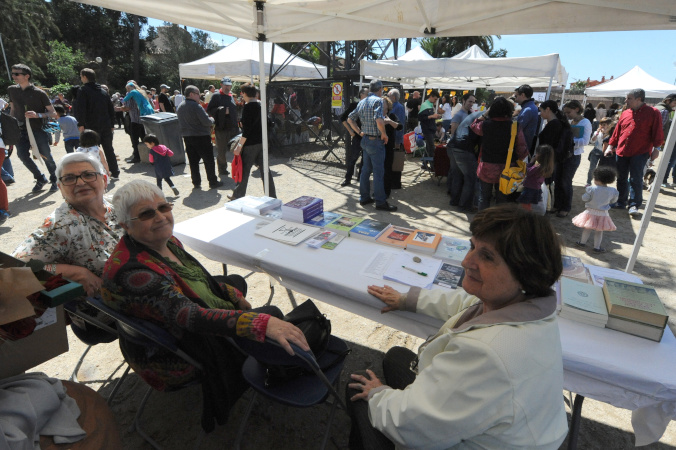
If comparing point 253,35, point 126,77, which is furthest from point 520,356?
point 126,77

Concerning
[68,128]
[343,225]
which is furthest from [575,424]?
[68,128]

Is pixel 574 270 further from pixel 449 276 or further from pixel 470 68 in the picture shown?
pixel 470 68

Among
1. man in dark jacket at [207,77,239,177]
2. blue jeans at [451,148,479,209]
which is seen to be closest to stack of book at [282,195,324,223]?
blue jeans at [451,148,479,209]

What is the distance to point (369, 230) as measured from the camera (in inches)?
100

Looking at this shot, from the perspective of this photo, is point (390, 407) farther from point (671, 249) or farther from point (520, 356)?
point (671, 249)

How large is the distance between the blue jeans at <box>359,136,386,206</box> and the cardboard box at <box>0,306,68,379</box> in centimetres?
459

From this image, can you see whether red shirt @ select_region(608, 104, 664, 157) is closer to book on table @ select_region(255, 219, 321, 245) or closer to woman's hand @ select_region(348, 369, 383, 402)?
book on table @ select_region(255, 219, 321, 245)


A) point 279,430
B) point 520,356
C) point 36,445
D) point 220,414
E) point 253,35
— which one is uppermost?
point 253,35

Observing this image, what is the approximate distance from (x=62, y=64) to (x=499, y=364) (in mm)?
32348

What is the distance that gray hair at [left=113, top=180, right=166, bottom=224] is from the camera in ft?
5.54

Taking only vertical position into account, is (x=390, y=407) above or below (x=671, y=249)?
above

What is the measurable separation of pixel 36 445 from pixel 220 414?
77cm

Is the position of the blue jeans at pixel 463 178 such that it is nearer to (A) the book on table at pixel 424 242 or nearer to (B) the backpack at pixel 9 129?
(A) the book on table at pixel 424 242

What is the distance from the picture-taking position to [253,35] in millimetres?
3678
